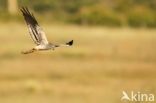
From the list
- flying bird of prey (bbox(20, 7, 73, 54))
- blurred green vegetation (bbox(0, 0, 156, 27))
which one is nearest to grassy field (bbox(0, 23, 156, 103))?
blurred green vegetation (bbox(0, 0, 156, 27))

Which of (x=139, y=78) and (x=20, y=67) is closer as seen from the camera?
(x=139, y=78)

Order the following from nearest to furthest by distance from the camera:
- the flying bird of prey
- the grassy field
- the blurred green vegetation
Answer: the flying bird of prey < the grassy field < the blurred green vegetation

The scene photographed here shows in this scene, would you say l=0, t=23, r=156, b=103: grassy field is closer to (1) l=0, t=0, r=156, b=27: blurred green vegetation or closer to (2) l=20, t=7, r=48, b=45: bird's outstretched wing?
(1) l=0, t=0, r=156, b=27: blurred green vegetation

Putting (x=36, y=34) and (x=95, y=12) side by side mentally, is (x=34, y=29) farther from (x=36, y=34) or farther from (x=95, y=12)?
(x=95, y=12)

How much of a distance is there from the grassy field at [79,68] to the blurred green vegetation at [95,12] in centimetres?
488

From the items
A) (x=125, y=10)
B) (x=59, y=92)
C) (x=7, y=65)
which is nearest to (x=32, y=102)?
(x=59, y=92)

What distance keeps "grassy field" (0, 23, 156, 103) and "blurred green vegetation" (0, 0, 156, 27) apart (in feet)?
16.0

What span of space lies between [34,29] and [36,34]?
0.9 inches

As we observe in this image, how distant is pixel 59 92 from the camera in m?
13.5

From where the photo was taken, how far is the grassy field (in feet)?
42.7

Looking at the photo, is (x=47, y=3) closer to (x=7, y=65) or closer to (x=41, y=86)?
(x=7, y=65)

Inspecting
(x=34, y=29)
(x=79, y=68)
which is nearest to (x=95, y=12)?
(x=79, y=68)

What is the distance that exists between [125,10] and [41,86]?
2460cm

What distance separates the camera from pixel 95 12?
33.0 metres
